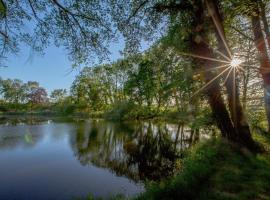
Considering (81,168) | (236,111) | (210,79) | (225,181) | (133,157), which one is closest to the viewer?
(225,181)

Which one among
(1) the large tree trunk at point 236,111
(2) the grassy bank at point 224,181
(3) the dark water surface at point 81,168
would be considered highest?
(1) the large tree trunk at point 236,111

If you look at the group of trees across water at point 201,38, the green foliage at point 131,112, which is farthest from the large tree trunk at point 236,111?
the green foliage at point 131,112

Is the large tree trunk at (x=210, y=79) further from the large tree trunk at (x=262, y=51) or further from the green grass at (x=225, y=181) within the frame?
the large tree trunk at (x=262, y=51)

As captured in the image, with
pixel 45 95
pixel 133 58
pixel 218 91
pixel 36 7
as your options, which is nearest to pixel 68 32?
pixel 36 7

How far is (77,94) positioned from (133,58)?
55.7 metres

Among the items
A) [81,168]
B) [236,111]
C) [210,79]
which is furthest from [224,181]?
[81,168]

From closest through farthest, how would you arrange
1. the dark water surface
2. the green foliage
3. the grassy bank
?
the grassy bank < the dark water surface < the green foliage

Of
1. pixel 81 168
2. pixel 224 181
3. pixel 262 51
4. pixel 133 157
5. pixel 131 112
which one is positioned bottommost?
pixel 81 168

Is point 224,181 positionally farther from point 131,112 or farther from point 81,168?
point 131,112

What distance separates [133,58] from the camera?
342 inches

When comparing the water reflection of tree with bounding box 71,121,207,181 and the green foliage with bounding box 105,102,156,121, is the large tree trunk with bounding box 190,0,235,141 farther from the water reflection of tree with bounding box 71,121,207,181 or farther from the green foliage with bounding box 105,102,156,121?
the green foliage with bounding box 105,102,156,121

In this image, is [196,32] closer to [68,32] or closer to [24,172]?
[68,32]

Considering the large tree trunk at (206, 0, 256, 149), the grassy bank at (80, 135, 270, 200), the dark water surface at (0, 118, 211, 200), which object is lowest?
the dark water surface at (0, 118, 211, 200)

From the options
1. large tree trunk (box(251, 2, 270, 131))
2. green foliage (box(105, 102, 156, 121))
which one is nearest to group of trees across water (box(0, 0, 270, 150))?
large tree trunk (box(251, 2, 270, 131))
